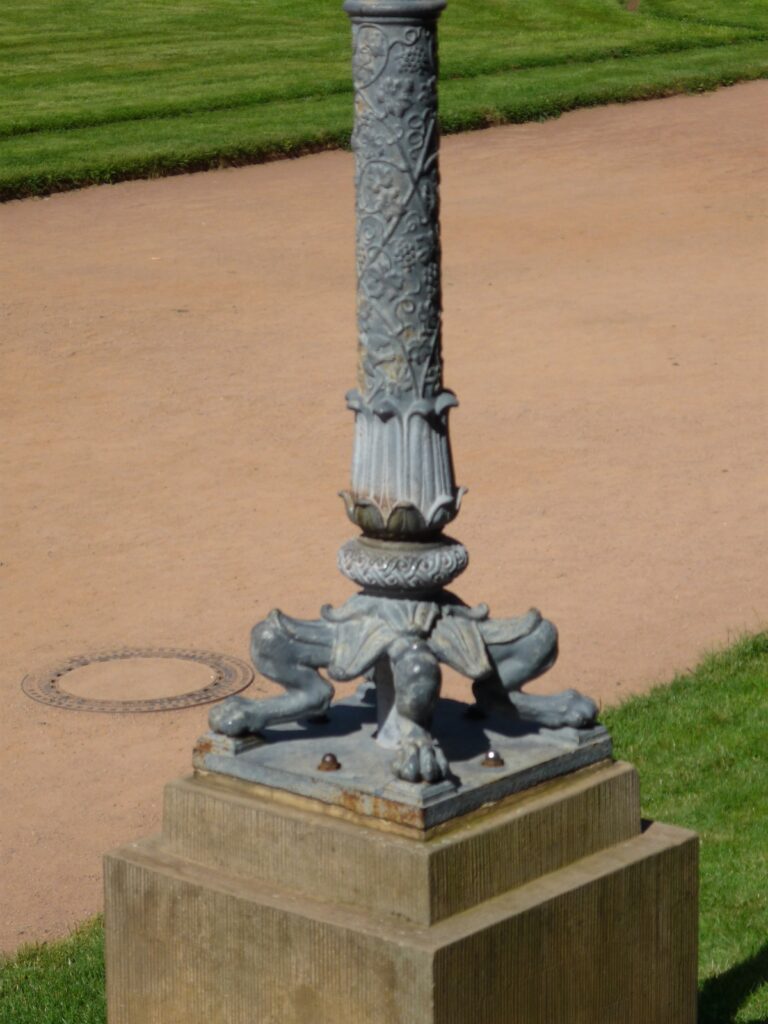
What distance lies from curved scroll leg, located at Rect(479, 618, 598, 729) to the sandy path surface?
2.17 meters

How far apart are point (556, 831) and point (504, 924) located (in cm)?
28

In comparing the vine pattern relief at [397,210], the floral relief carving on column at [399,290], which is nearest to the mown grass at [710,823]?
the floral relief carving on column at [399,290]

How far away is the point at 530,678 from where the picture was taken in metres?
4.01

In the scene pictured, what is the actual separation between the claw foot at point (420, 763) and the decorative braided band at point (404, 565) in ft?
1.04

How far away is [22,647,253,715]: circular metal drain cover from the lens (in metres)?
7.21

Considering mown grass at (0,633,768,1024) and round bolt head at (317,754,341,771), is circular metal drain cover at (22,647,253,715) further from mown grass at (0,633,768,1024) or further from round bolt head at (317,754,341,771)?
round bolt head at (317,754,341,771)

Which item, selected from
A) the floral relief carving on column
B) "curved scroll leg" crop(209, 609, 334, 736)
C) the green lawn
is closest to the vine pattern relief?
the floral relief carving on column

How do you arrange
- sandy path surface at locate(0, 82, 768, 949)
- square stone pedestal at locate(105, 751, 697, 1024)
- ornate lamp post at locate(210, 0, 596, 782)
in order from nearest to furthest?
square stone pedestal at locate(105, 751, 697, 1024)
ornate lamp post at locate(210, 0, 596, 782)
sandy path surface at locate(0, 82, 768, 949)

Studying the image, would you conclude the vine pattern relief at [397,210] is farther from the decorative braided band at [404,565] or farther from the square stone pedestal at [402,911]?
the square stone pedestal at [402,911]

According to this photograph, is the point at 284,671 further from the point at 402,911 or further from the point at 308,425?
the point at 308,425

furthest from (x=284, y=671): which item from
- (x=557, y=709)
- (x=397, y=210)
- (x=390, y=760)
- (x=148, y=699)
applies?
(x=148, y=699)

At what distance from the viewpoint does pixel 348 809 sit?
376cm

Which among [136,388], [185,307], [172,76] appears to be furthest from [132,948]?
[172,76]

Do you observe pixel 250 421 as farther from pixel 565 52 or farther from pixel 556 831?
pixel 565 52
